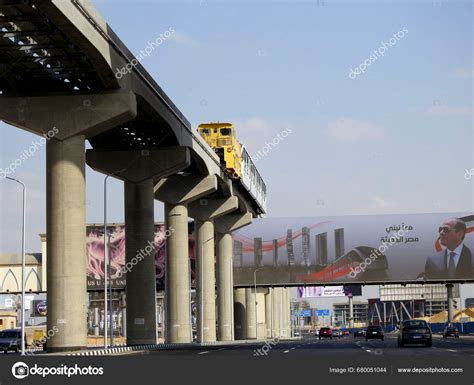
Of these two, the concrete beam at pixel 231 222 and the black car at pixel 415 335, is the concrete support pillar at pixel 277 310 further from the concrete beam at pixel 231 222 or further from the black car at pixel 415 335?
the black car at pixel 415 335

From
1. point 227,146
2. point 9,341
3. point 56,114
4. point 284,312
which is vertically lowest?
point 284,312

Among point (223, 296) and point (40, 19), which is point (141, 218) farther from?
point (223, 296)

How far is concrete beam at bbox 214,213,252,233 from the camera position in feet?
366

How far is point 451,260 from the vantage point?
113000 mm

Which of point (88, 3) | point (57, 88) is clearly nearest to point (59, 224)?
point (57, 88)

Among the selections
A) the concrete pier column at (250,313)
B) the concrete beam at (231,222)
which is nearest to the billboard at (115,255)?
the concrete pier column at (250,313)

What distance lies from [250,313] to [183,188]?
4678cm

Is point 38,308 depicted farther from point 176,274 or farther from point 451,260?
point 176,274

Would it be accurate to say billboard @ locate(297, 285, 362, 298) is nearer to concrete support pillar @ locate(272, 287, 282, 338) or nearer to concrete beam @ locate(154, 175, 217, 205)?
concrete support pillar @ locate(272, 287, 282, 338)

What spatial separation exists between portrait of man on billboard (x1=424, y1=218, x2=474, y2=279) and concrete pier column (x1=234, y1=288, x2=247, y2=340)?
25276 mm

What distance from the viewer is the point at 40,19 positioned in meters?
40.9

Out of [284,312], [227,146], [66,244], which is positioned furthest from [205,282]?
[284,312]

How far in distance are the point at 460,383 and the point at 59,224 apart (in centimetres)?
3199

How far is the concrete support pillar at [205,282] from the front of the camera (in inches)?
3804
